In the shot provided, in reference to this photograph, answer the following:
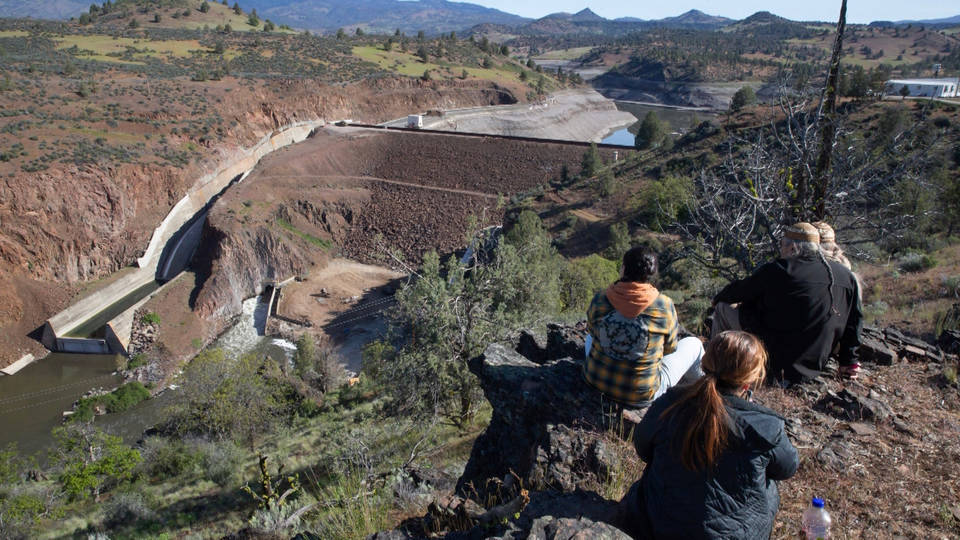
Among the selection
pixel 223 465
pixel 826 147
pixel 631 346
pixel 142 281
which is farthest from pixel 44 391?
pixel 826 147

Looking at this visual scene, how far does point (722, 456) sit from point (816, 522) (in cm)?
92

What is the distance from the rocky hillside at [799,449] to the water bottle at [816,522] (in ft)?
0.63

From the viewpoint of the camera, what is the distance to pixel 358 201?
32375 millimetres

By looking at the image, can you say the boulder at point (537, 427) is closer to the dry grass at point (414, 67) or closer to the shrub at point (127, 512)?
the shrub at point (127, 512)

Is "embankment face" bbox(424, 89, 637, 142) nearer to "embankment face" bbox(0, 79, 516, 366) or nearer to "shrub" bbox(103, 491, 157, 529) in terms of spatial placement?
"embankment face" bbox(0, 79, 516, 366)

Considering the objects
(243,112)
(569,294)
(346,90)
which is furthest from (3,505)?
(346,90)

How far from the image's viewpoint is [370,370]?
47.9ft

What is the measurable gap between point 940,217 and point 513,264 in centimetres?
1552

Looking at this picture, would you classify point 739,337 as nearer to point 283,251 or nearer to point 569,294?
point 569,294

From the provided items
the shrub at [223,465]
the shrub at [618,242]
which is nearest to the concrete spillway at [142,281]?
the shrub at [223,465]

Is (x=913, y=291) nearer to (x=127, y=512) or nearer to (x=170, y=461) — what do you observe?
(x=127, y=512)

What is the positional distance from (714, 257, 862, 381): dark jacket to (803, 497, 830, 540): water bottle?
5.75 ft

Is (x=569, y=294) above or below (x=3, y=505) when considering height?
above

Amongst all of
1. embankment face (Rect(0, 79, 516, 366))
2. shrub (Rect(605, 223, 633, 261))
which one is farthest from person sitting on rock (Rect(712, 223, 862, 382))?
embankment face (Rect(0, 79, 516, 366))
